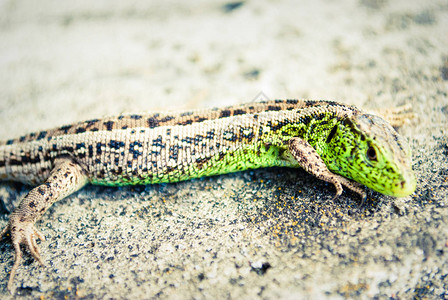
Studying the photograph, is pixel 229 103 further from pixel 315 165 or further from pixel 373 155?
pixel 373 155

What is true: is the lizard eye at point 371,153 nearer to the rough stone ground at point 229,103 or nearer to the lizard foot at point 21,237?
the rough stone ground at point 229,103

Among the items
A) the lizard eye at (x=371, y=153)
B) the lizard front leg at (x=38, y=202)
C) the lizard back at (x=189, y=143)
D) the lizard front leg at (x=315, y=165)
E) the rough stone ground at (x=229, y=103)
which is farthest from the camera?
the lizard back at (x=189, y=143)

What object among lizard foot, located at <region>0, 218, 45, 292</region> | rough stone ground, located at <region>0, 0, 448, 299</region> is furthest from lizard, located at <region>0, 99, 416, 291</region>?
rough stone ground, located at <region>0, 0, 448, 299</region>

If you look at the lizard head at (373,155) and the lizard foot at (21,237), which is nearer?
the lizard head at (373,155)

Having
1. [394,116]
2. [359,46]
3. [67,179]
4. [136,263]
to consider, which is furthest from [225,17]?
[136,263]

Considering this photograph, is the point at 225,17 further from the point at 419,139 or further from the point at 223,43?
the point at 419,139

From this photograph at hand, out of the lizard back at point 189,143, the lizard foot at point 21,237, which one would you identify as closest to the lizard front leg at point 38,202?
the lizard foot at point 21,237
